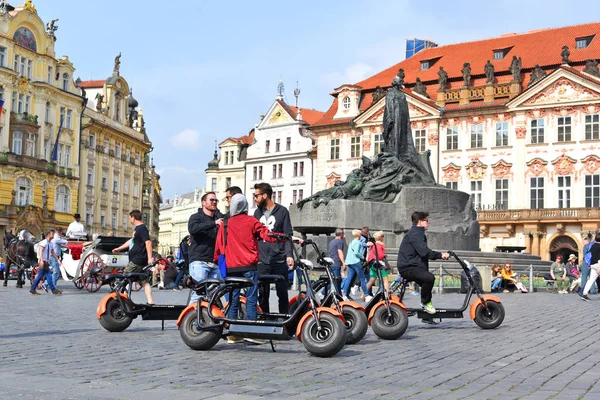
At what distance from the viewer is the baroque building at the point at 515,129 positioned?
4584cm

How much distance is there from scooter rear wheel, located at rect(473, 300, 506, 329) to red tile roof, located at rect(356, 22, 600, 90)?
3947cm

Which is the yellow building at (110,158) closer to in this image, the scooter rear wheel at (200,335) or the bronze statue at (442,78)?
the bronze statue at (442,78)

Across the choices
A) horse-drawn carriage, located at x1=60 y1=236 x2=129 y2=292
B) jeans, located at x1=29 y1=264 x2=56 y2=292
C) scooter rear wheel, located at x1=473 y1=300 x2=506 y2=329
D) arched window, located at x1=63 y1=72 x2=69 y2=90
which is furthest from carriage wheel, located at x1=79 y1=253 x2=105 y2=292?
arched window, located at x1=63 y1=72 x2=69 y2=90

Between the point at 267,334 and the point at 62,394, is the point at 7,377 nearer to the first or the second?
the point at 62,394

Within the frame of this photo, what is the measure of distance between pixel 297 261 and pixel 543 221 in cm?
4030

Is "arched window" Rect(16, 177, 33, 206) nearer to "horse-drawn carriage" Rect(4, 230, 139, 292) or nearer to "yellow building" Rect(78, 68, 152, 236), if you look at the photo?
"yellow building" Rect(78, 68, 152, 236)

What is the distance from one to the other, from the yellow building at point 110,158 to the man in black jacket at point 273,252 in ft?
171

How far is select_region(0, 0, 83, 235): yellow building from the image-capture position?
5119 cm

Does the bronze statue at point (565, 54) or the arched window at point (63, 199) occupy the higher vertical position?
the bronze statue at point (565, 54)

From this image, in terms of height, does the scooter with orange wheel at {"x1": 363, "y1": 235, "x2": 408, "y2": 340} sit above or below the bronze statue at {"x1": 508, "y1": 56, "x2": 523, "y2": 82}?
below

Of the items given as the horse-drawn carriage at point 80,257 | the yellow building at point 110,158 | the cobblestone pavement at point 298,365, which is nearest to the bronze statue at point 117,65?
the yellow building at point 110,158

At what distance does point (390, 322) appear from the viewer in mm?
9359

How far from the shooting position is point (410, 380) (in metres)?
6.36

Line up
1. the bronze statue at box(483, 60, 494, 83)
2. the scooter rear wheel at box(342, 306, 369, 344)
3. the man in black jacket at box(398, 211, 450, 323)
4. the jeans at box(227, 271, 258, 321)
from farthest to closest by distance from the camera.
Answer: the bronze statue at box(483, 60, 494, 83), the man in black jacket at box(398, 211, 450, 323), the scooter rear wheel at box(342, 306, 369, 344), the jeans at box(227, 271, 258, 321)
